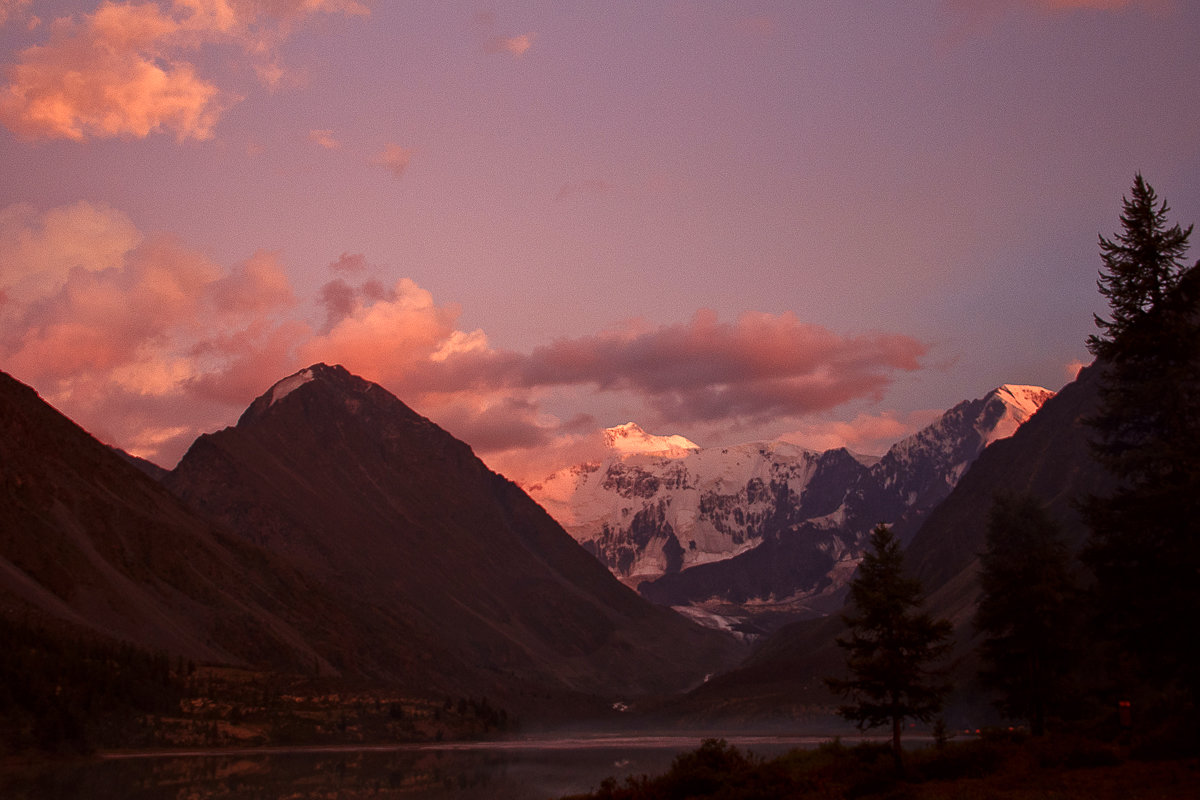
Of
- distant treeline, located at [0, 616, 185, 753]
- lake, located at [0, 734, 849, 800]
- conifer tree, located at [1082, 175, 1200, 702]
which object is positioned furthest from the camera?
distant treeline, located at [0, 616, 185, 753]

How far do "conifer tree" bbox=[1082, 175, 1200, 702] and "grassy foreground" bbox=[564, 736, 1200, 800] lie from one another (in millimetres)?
5621

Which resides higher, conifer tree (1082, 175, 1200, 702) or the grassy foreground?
conifer tree (1082, 175, 1200, 702)

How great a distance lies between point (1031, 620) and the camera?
56.7m

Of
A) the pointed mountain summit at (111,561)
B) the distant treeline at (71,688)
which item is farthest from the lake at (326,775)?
the pointed mountain summit at (111,561)

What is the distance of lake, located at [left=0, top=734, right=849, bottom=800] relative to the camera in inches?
2712

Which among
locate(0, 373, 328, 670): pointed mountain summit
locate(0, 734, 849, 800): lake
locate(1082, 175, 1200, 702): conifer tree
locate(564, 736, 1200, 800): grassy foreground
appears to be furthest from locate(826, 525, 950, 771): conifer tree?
locate(0, 373, 328, 670): pointed mountain summit

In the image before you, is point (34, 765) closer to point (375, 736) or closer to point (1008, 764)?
point (375, 736)

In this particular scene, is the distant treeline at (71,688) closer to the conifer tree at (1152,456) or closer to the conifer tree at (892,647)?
the conifer tree at (892,647)

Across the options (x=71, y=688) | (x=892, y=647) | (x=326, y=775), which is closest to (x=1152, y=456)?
(x=892, y=647)

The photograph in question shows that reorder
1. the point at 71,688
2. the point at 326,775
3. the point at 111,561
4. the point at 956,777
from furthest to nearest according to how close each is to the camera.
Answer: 1. the point at 111,561
2. the point at 71,688
3. the point at 326,775
4. the point at 956,777

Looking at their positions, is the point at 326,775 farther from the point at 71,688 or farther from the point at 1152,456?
the point at 1152,456

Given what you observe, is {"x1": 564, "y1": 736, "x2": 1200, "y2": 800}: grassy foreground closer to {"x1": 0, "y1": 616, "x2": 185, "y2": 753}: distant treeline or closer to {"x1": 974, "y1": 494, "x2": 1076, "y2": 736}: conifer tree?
{"x1": 974, "y1": 494, "x2": 1076, "y2": 736}: conifer tree

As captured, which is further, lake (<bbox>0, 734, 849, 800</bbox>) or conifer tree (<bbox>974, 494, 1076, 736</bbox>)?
lake (<bbox>0, 734, 849, 800</bbox>)

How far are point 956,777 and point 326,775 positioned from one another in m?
60.4
